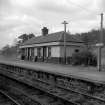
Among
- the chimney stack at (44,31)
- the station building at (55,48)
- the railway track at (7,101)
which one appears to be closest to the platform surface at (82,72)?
the railway track at (7,101)

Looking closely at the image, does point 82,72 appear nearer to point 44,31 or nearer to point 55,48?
point 55,48

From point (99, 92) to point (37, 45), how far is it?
1993cm

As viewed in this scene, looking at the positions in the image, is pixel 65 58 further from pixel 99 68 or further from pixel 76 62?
pixel 99 68

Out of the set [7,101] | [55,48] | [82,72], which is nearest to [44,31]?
[55,48]

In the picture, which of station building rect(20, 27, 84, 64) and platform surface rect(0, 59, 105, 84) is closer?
platform surface rect(0, 59, 105, 84)

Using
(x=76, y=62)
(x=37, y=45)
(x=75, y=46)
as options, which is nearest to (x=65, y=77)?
(x=76, y=62)

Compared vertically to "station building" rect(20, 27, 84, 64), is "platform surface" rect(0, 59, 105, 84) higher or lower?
lower

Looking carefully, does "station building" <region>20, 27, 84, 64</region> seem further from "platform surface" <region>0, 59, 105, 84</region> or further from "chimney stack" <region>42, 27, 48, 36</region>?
"platform surface" <region>0, 59, 105, 84</region>

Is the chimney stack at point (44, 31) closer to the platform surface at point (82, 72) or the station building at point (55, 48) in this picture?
the station building at point (55, 48)

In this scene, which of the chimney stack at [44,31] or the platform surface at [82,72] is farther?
the chimney stack at [44,31]

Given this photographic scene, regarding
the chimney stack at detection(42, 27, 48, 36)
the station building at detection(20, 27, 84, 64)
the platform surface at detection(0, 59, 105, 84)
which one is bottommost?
the platform surface at detection(0, 59, 105, 84)

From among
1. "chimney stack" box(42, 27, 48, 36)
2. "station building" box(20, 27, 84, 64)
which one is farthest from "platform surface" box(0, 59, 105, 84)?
"chimney stack" box(42, 27, 48, 36)

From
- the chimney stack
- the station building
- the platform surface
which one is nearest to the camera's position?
the platform surface

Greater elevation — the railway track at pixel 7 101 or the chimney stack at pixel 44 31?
the chimney stack at pixel 44 31
